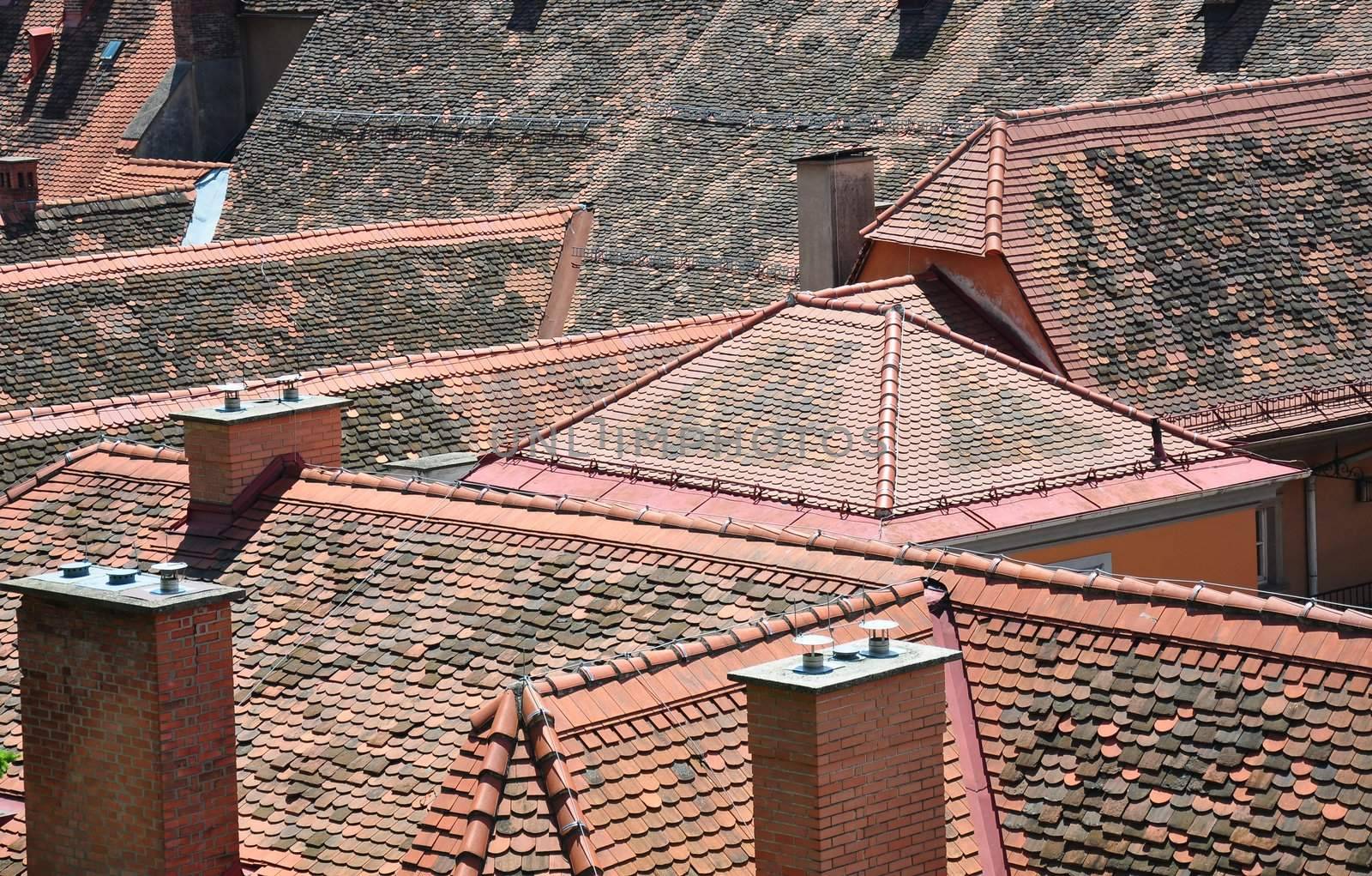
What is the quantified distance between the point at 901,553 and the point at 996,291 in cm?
1121

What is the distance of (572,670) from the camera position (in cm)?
1645

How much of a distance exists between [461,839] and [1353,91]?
72.1 ft

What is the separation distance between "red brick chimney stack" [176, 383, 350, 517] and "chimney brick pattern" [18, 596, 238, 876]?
172 inches

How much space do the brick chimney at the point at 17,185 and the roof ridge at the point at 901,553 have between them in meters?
23.9

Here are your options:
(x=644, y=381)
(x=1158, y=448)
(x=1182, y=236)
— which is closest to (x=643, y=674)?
(x=1158, y=448)

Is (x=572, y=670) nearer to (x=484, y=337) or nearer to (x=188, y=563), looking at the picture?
(x=188, y=563)

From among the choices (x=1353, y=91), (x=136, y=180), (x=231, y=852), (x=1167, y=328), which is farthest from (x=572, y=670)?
(x=136, y=180)

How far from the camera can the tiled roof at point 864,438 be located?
24.2 meters

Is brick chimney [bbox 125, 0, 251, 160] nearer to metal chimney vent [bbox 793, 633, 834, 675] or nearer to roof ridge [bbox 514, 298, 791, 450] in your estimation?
roof ridge [bbox 514, 298, 791, 450]

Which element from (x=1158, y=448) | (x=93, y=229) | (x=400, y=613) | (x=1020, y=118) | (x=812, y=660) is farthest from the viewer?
(x=93, y=229)

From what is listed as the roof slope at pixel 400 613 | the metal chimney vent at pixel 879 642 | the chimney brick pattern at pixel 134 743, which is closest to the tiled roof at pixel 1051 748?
the roof slope at pixel 400 613

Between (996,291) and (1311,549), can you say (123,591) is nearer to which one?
(996,291)

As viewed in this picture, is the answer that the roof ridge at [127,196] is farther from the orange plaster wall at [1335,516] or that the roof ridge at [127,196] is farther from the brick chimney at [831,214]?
the orange plaster wall at [1335,516]

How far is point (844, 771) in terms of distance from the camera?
48.9 feet
